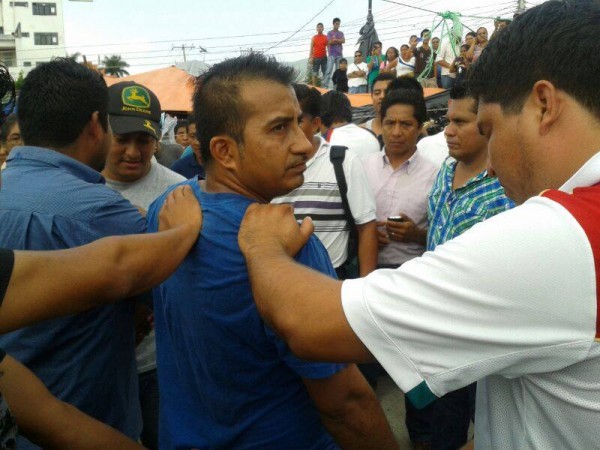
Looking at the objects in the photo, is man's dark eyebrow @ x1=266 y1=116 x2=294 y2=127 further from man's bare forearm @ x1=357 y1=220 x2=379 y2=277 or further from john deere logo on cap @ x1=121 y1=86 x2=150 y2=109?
man's bare forearm @ x1=357 y1=220 x2=379 y2=277

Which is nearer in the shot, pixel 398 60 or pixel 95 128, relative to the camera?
pixel 95 128

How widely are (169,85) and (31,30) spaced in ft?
226

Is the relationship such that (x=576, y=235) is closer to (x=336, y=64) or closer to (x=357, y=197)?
(x=357, y=197)

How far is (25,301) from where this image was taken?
1351 mm

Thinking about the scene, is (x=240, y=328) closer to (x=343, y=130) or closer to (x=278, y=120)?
(x=278, y=120)

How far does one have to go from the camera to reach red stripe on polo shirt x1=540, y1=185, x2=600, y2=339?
1.06 m

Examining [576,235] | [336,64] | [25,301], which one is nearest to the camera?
[576,235]

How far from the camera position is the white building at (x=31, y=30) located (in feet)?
226

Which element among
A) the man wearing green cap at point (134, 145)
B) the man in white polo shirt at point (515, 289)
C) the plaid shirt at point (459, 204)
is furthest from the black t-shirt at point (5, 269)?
the plaid shirt at point (459, 204)

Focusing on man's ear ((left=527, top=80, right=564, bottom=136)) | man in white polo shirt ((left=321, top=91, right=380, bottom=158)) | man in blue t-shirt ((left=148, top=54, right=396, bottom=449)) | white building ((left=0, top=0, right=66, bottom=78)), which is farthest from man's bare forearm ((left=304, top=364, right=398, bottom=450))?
white building ((left=0, top=0, right=66, bottom=78))

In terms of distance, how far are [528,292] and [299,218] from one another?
268 centimetres

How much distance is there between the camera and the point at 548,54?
1.32 metres

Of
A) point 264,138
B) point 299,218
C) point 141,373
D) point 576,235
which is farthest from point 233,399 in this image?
point 299,218

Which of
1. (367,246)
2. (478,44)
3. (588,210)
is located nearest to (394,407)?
(367,246)
